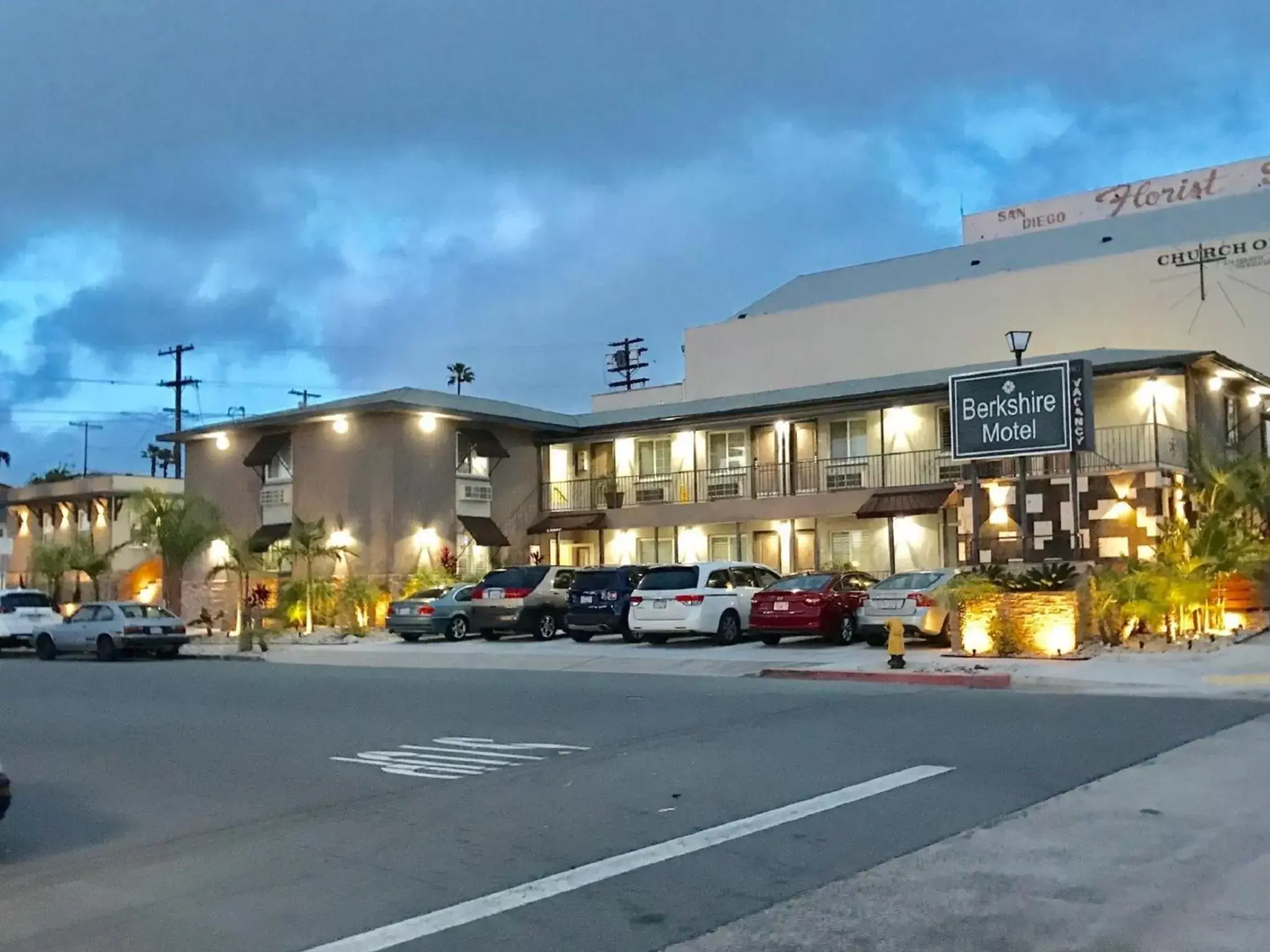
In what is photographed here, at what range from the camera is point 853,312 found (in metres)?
50.5

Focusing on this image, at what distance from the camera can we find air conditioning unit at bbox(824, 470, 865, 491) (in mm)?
36750

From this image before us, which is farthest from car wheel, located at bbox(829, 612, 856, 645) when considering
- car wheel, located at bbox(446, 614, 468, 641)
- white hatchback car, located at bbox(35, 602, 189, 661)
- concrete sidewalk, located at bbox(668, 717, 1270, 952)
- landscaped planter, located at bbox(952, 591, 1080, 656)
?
concrete sidewalk, located at bbox(668, 717, 1270, 952)

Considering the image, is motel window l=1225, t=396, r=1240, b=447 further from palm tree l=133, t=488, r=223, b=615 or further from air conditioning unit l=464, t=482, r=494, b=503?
palm tree l=133, t=488, r=223, b=615

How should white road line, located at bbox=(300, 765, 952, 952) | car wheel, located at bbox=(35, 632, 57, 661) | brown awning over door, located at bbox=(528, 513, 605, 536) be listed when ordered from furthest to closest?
brown awning over door, located at bbox=(528, 513, 605, 536) → car wheel, located at bbox=(35, 632, 57, 661) → white road line, located at bbox=(300, 765, 952, 952)

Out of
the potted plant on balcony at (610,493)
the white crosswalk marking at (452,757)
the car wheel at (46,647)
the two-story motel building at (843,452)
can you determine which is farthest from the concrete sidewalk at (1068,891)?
the potted plant on balcony at (610,493)

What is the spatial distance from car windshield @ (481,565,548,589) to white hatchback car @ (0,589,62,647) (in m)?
11.2

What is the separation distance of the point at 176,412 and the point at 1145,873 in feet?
215

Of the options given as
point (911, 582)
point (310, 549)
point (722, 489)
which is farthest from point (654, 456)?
point (911, 582)

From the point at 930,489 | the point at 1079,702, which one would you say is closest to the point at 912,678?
the point at 1079,702

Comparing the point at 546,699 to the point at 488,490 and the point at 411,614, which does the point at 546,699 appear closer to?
the point at 411,614

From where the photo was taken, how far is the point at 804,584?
2481 cm

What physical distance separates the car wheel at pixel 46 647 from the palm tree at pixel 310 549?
5.99 meters

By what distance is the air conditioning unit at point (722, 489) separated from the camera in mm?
39000

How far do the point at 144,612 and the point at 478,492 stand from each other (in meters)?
11.4
